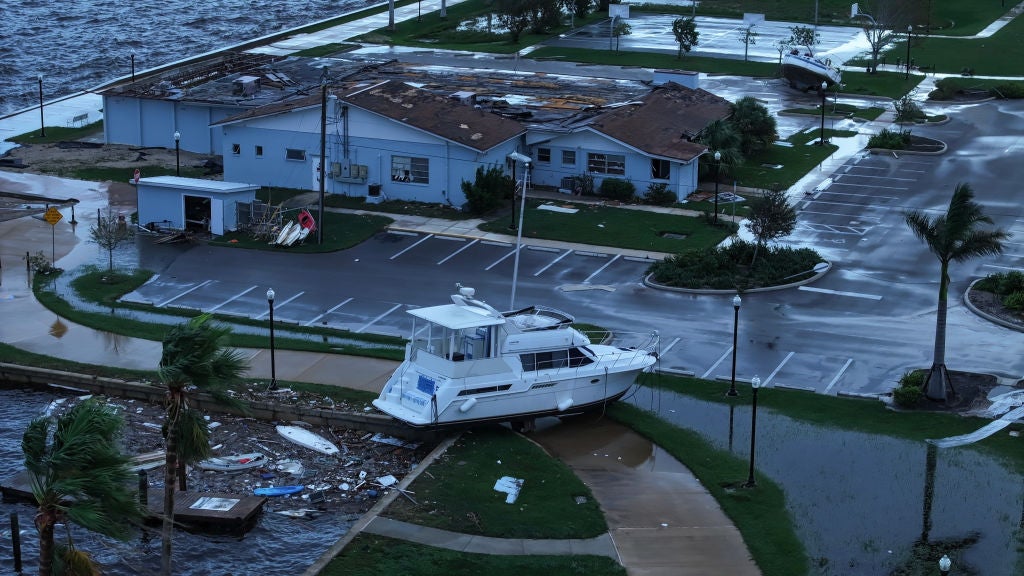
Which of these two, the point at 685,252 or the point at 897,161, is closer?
the point at 685,252

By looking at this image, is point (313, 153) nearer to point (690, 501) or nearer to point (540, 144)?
point (540, 144)

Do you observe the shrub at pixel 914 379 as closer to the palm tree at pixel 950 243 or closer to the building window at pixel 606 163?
the palm tree at pixel 950 243

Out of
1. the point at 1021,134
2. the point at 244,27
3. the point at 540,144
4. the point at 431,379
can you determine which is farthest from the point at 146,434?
the point at 244,27

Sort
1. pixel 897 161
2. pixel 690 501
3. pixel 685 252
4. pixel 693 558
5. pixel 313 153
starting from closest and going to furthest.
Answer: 1. pixel 693 558
2. pixel 690 501
3. pixel 685 252
4. pixel 313 153
5. pixel 897 161

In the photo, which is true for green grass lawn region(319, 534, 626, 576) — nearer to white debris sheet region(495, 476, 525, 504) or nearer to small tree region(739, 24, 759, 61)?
white debris sheet region(495, 476, 525, 504)

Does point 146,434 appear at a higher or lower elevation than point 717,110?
lower

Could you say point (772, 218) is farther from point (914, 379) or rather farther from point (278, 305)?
point (278, 305)
